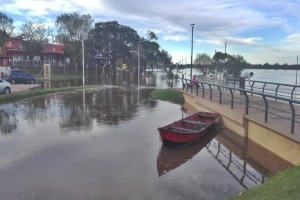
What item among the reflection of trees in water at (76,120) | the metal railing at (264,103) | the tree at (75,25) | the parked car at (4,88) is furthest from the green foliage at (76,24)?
the reflection of trees in water at (76,120)

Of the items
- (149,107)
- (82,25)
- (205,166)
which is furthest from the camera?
(82,25)

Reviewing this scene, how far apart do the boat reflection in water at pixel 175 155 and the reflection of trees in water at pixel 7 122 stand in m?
6.71

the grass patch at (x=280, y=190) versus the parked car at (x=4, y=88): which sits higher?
the parked car at (x=4, y=88)

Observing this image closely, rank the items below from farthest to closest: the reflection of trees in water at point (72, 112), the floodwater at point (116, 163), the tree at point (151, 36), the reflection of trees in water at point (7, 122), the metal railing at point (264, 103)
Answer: the tree at point (151, 36) → the reflection of trees in water at point (72, 112) → the reflection of trees in water at point (7, 122) → the metal railing at point (264, 103) → the floodwater at point (116, 163)

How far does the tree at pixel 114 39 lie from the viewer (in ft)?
340

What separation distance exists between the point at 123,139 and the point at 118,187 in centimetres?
527

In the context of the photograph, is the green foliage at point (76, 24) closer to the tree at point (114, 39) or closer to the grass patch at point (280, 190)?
the tree at point (114, 39)

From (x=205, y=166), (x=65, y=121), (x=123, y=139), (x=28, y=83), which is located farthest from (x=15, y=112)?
(x=28, y=83)

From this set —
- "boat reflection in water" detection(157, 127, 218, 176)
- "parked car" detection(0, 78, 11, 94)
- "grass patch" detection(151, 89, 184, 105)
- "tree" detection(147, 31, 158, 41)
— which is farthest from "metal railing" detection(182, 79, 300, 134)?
"tree" detection(147, 31, 158, 41)

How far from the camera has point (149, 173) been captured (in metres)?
9.94

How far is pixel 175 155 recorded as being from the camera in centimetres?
1199

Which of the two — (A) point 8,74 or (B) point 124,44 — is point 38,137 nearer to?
(A) point 8,74

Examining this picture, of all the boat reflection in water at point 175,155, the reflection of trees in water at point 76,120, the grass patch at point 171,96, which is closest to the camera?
the boat reflection in water at point 175,155

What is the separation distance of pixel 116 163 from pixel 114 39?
9654cm
